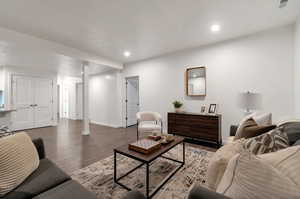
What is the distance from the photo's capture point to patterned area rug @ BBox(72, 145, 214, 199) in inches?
64.9

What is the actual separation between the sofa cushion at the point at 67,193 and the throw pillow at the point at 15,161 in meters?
0.24

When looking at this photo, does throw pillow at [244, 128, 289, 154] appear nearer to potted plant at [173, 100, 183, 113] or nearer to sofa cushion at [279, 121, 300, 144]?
sofa cushion at [279, 121, 300, 144]

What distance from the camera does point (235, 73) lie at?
3211 mm

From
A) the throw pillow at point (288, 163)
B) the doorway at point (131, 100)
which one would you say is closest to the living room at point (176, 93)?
the throw pillow at point (288, 163)

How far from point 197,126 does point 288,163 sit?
2.69 m

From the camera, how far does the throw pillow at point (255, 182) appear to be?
0.57 meters

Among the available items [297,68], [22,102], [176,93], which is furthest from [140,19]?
[22,102]

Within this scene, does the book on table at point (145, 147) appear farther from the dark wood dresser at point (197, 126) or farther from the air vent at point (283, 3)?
the air vent at point (283, 3)

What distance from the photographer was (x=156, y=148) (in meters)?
1.88

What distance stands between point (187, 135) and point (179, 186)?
6.09 ft

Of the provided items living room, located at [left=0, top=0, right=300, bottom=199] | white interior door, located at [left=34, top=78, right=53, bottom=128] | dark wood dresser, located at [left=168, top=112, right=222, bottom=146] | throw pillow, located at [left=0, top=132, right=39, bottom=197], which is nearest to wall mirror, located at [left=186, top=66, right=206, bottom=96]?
living room, located at [left=0, top=0, right=300, bottom=199]

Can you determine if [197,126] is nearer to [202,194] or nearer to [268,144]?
[268,144]

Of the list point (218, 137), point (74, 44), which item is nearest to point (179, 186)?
point (218, 137)

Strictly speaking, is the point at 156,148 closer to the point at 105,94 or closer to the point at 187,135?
the point at 187,135
